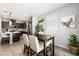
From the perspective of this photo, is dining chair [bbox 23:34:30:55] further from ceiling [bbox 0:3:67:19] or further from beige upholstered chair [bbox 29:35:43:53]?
ceiling [bbox 0:3:67:19]

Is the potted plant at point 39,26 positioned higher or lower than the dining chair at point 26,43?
higher

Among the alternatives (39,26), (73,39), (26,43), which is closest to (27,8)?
(39,26)

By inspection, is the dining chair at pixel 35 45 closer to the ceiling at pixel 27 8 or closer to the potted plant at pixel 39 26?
the potted plant at pixel 39 26

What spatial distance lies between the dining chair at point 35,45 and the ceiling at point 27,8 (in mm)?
416

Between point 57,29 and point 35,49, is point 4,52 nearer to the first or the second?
point 35,49

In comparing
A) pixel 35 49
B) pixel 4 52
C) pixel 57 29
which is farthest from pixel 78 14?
pixel 4 52

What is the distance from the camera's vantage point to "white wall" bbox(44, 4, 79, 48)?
1.96 meters

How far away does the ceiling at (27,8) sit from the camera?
76.5 inches

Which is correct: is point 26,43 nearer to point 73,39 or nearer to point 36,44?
point 36,44

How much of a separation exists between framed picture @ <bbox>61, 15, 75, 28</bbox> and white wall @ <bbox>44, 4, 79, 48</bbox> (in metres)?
0.05

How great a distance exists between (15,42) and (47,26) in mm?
633

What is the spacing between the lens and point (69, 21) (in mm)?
2002

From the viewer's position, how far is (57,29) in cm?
202

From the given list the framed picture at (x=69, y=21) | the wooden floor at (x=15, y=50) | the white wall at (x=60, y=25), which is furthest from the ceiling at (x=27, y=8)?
the wooden floor at (x=15, y=50)
